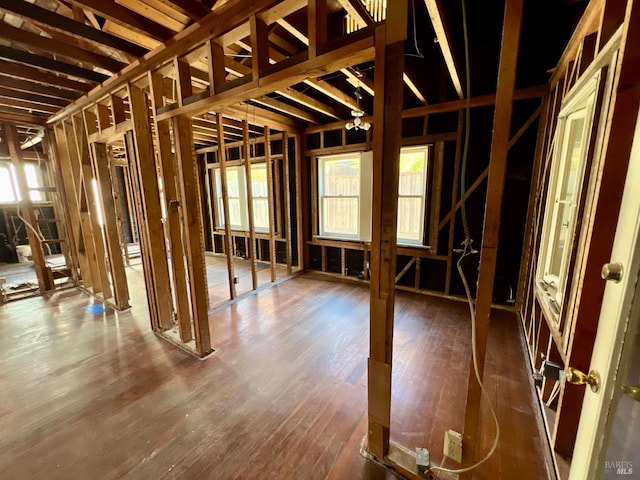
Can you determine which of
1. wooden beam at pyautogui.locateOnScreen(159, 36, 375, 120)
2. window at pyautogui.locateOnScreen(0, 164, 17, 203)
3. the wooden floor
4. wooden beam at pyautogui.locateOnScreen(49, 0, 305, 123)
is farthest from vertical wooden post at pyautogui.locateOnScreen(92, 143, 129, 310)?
window at pyautogui.locateOnScreen(0, 164, 17, 203)

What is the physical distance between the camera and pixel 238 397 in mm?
2084

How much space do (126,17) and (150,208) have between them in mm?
1602

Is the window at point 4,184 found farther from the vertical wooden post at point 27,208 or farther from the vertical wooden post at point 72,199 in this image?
the vertical wooden post at point 72,199

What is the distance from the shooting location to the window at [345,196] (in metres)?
4.35

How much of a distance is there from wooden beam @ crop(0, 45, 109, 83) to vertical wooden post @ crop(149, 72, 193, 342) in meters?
0.99

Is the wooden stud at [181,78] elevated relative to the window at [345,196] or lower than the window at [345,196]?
elevated

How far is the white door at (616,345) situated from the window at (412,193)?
3185mm

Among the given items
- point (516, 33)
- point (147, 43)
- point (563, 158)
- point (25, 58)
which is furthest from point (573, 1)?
point (25, 58)

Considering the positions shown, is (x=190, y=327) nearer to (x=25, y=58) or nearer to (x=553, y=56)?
(x=25, y=58)


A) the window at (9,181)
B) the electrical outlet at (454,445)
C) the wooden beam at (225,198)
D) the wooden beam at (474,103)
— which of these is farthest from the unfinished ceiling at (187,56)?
the window at (9,181)

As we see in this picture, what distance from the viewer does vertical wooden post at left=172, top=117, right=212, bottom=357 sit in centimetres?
234

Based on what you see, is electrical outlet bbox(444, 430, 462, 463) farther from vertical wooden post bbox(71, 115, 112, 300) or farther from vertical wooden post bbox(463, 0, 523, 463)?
vertical wooden post bbox(71, 115, 112, 300)

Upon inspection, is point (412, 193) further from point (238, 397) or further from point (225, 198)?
point (238, 397)

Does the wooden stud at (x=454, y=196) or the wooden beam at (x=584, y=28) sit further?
the wooden stud at (x=454, y=196)
